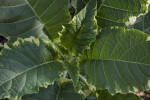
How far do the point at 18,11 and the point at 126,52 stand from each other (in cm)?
52

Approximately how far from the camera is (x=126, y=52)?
35.6 inches

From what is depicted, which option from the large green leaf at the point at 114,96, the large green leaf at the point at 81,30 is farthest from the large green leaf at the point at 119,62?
the large green leaf at the point at 114,96

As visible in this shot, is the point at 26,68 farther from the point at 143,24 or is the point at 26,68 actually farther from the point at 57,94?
the point at 143,24

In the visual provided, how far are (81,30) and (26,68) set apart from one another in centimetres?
27

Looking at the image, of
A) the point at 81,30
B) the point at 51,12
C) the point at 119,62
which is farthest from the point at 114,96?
the point at 51,12

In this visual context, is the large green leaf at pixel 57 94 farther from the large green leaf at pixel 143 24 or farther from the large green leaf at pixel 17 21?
the large green leaf at pixel 143 24

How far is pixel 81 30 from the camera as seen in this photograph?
0.87 m

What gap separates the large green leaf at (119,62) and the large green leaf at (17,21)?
299 millimetres

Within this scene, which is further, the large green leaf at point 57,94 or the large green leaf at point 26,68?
the large green leaf at point 57,94

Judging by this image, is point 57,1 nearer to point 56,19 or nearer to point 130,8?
point 56,19

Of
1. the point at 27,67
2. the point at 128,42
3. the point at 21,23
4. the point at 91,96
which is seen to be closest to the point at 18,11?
the point at 21,23

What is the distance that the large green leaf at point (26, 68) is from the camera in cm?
74

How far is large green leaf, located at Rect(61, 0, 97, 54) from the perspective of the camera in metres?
0.84

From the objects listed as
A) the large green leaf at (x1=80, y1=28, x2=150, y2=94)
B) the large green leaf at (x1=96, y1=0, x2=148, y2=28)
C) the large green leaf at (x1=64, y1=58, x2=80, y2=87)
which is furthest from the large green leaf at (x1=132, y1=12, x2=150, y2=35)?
the large green leaf at (x1=64, y1=58, x2=80, y2=87)
